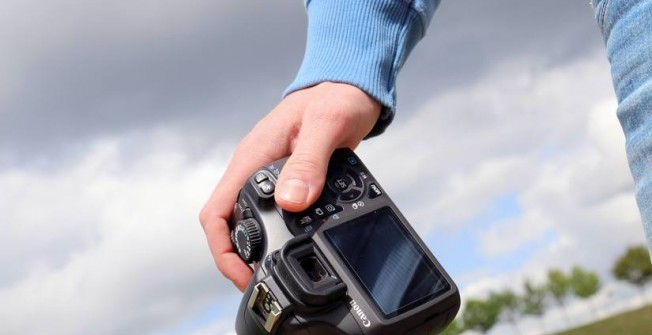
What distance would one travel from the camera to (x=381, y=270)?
2578mm

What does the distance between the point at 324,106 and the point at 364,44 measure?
0.33m

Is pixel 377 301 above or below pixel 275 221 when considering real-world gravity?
below

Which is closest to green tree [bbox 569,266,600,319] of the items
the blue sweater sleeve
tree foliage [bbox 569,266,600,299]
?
tree foliage [bbox 569,266,600,299]

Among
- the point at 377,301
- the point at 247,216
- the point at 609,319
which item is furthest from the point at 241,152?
the point at 609,319

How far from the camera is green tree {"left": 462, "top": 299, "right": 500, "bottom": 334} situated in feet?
206

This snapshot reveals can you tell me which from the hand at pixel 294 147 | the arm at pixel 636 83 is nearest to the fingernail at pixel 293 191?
the hand at pixel 294 147

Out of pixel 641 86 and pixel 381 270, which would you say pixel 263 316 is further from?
pixel 641 86

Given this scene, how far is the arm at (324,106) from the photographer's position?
266 centimetres

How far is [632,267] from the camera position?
57594 millimetres

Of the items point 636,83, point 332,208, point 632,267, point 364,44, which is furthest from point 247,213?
point 632,267

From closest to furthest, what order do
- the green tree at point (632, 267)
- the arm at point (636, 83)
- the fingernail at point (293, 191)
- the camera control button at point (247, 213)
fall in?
the arm at point (636, 83), the fingernail at point (293, 191), the camera control button at point (247, 213), the green tree at point (632, 267)

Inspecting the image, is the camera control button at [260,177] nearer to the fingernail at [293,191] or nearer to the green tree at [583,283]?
the fingernail at [293,191]

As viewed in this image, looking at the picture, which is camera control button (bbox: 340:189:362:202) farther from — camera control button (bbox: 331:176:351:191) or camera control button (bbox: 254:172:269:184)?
camera control button (bbox: 254:172:269:184)

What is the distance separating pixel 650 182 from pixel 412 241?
3.60 ft
